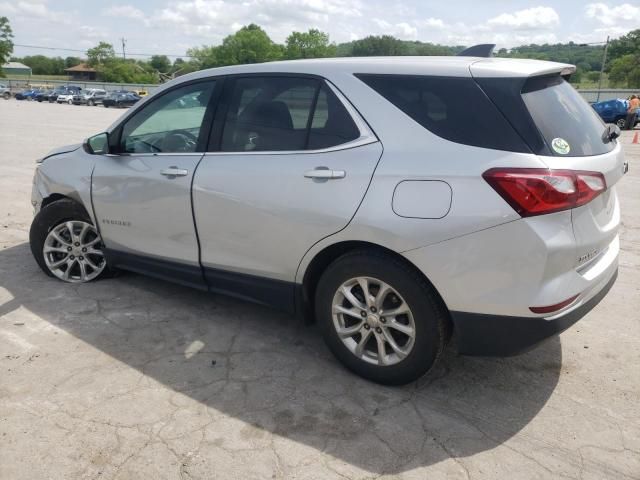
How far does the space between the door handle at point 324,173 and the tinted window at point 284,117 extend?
16 centimetres

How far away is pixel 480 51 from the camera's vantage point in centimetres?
341

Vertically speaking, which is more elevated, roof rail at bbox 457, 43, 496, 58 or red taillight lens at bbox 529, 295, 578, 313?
roof rail at bbox 457, 43, 496, 58

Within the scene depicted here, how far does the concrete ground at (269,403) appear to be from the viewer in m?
2.52

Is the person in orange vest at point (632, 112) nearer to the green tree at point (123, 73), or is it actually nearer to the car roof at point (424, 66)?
the car roof at point (424, 66)

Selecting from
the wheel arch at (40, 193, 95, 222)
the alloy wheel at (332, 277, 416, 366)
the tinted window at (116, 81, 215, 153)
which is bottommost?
the alloy wheel at (332, 277, 416, 366)

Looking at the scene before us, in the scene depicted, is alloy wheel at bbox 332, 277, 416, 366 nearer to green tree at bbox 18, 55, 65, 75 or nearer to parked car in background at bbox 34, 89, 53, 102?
parked car in background at bbox 34, 89, 53, 102

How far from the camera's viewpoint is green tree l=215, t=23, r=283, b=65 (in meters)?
114

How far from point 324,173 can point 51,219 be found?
2.71 m

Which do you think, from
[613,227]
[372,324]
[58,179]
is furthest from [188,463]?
[58,179]

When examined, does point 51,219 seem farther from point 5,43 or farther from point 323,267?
point 5,43

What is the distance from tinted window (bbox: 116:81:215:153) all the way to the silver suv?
0.01m

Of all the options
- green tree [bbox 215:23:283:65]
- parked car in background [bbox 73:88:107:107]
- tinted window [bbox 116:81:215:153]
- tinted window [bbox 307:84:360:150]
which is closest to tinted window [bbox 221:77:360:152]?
tinted window [bbox 307:84:360:150]

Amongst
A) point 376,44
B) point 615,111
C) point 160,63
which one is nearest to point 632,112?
point 615,111

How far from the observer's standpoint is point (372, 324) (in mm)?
3029
